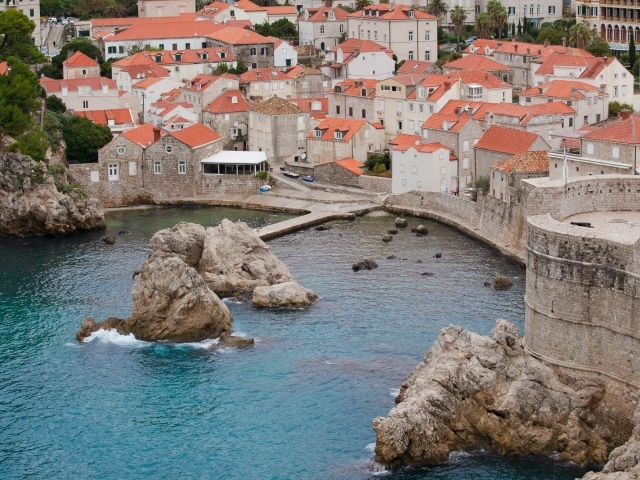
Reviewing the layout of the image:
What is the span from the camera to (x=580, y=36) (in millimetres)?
140625

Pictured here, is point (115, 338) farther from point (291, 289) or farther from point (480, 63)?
point (480, 63)

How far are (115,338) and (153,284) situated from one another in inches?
127

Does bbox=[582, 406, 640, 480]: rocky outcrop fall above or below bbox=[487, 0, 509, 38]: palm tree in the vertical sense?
below

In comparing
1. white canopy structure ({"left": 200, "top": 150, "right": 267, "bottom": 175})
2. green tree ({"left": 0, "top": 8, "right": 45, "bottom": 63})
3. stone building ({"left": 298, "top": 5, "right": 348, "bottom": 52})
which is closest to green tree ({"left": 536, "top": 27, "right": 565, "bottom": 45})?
stone building ({"left": 298, "top": 5, "right": 348, "bottom": 52})

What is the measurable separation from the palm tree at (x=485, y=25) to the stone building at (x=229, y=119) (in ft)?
133

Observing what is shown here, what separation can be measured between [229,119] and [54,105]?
44.3 ft

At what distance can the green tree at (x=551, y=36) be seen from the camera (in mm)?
146837

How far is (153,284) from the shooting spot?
73.5 m

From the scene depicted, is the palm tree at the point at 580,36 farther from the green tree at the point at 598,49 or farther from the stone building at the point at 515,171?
the stone building at the point at 515,171

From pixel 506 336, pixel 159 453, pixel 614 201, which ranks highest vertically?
pixel 614 201

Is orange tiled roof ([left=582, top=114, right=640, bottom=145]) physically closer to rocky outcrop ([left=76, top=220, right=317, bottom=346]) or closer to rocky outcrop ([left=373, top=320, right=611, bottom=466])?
rocky outcrop ([left=76, top=220, right=317, bottom=346])

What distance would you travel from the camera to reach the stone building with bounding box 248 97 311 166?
380 feet

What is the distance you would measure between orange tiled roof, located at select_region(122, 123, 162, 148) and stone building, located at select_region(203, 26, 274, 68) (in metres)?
29.9

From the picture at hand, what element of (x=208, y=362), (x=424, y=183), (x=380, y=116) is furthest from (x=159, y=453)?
(x=380, y=116)
